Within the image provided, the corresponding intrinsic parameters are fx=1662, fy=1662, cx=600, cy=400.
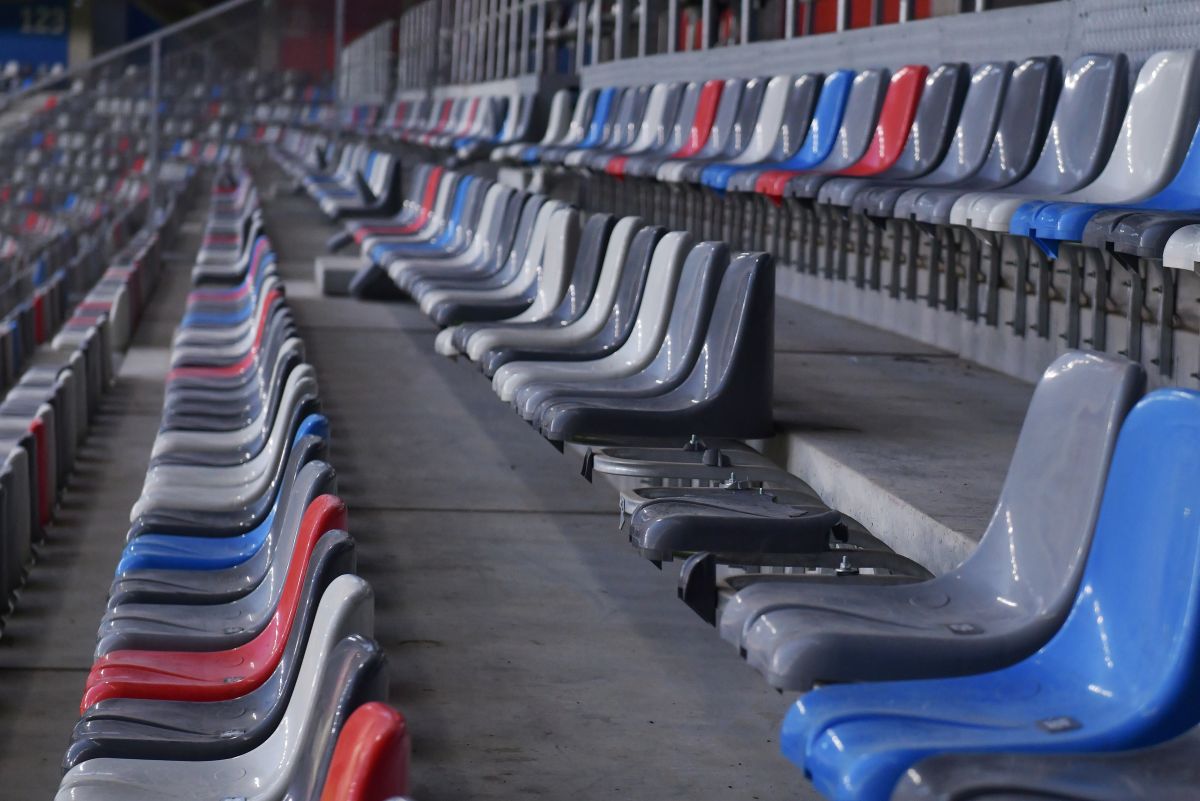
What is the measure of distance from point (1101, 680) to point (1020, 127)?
7.43 feet

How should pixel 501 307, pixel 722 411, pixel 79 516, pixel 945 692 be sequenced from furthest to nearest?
pixel 79 516 → pixel 501 307 → pixel 722 411 → pixel 945 692

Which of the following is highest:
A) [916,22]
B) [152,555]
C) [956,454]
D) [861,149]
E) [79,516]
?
[916,22]

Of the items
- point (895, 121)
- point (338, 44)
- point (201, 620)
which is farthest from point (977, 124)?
point (338, 44)

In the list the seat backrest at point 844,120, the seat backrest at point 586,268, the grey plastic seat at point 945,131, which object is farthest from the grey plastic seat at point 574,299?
the seat backrest at point 844,120

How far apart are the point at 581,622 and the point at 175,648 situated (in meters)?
0.66

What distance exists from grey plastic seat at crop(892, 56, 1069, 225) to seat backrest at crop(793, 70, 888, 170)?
723 mm

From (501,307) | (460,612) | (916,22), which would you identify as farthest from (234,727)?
(916,22)

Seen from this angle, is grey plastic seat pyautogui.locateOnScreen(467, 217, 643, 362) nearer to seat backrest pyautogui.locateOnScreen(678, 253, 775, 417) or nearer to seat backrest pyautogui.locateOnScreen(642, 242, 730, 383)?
seat backrest pyautogui.locateOnScreen(642, 242, 730, 383)

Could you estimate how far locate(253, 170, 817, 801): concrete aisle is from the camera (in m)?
2.10

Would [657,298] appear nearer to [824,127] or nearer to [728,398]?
[728,398]

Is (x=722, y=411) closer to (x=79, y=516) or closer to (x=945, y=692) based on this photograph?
(x=945, y=692)

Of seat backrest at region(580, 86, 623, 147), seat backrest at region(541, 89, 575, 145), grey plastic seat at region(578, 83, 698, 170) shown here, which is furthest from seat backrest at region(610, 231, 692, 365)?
seat backrest at region(541, 89, 575, 145)

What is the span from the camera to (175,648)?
2500 mm

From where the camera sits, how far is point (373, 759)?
1349 millimetres
